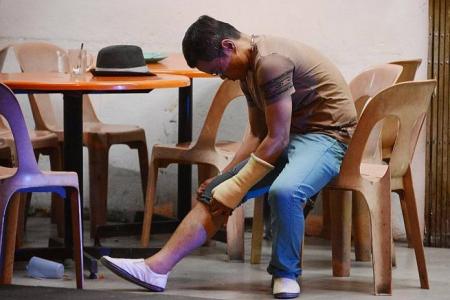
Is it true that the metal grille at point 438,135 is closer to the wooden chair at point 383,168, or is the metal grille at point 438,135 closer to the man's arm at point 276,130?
the wooden chair at point 383,168

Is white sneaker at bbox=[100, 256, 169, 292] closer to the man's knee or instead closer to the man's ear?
the man's knee

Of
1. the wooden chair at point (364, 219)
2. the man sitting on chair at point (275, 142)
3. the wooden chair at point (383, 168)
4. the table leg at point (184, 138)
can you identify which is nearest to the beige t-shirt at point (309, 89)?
the man sitting on chair at point (275, 142)

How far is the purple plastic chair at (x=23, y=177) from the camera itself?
14.5ft

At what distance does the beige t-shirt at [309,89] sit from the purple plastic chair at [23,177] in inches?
35.0

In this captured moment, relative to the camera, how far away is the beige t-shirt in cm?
464

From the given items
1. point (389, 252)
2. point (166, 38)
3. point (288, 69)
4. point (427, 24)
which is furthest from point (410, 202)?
point (166, 38)

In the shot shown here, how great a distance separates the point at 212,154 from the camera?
5.61 meters

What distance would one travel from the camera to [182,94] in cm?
610

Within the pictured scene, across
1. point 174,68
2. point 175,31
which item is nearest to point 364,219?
point 174,68

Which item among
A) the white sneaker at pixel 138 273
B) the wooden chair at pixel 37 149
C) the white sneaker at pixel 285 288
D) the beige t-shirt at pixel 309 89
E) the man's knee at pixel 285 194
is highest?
the beige t-shirt at pixel 309 89

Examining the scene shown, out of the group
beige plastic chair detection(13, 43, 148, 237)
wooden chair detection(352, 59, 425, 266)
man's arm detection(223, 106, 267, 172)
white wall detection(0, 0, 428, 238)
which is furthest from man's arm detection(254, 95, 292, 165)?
white wall detection(0, 0, 428, 238)

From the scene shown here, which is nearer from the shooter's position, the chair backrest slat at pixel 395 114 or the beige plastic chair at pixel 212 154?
the chair backrest slat at pixel 395 114

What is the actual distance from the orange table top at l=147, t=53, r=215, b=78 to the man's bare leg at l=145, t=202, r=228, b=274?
3.66ft

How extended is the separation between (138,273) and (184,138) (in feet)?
5.28
